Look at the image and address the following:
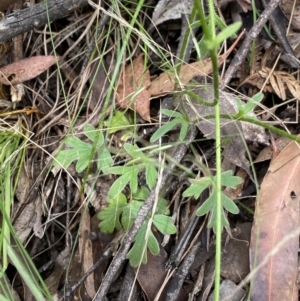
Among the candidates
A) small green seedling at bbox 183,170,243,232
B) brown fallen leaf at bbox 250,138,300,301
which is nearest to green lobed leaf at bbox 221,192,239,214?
small green seedling at bbox 183,170,243,232

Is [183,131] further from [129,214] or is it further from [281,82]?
[281,82]

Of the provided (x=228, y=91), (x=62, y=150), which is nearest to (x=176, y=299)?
(x=62, y=150)

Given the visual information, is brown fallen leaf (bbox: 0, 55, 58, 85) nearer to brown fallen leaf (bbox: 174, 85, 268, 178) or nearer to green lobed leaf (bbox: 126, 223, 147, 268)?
brown fallen leaf (bbox: 174, 85, 268, 178)

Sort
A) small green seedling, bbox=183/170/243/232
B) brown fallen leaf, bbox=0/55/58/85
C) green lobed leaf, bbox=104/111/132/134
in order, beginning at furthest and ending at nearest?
brown fallen leaf, bbox=0/55/58/85
green lobed leaf, bbox=104/111/132/134
small green seedling, bbox=183/170/243/232

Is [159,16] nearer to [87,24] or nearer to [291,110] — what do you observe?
[87,24]

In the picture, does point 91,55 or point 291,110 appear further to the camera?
point 91,55

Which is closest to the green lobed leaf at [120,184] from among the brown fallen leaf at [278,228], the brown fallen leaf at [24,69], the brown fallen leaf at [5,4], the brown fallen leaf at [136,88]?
the brown fallen leaf at [136,88]

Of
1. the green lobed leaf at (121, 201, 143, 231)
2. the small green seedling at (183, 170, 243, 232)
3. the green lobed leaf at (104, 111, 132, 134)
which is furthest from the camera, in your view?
the green lobed leaf at (104, 111, 132, 134)
